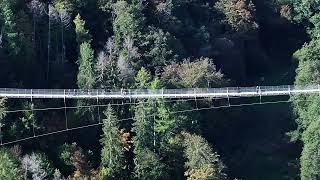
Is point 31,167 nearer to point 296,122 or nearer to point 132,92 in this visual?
point 132,92

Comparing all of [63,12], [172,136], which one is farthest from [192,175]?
[63,12]

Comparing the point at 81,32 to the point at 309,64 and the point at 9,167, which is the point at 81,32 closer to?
the point at 9,167

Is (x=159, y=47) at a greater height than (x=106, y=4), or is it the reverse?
(x=106, y=4)

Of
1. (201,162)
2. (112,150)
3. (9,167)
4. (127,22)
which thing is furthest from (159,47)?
(9,167)

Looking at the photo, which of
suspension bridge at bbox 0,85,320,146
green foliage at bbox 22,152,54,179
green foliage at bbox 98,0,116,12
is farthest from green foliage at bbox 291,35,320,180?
green foliage at bbox 22,152,54,179

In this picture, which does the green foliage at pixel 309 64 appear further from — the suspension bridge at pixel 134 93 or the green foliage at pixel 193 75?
the green foliage at pixel 193 75

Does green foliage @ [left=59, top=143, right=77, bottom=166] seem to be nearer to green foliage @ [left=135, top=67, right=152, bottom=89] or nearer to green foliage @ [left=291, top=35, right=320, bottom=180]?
green foliage @ [left=135, top=67, right=152, bottom=89]
